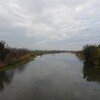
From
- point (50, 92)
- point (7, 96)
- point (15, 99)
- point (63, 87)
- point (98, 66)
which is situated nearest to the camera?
point (15, 99)

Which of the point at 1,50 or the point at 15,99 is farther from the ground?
the point at 1,50

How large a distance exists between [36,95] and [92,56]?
3319 cm

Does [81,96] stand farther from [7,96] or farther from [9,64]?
[9,64]

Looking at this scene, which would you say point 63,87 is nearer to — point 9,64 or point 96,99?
point 96,99

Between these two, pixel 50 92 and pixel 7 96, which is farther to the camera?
pixel 50 92

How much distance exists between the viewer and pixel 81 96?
1998 cm

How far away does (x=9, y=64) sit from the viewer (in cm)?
4672

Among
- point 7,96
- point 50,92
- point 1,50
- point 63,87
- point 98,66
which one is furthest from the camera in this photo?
point 1,50

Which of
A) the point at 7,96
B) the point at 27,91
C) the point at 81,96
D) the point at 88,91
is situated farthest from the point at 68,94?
the point at 7,96

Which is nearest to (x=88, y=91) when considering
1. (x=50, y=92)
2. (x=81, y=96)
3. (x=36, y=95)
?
(x=81, y=96)

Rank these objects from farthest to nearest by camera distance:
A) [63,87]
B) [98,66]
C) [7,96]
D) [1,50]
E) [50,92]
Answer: [1,50] → [98,66] → [63,87] → [50,92] → [7,96]

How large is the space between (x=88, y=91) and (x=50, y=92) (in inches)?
186

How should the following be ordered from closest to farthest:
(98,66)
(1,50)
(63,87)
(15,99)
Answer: (15,99), (63,87), (98,66), (1,50)

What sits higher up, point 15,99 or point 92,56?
point 92,56
